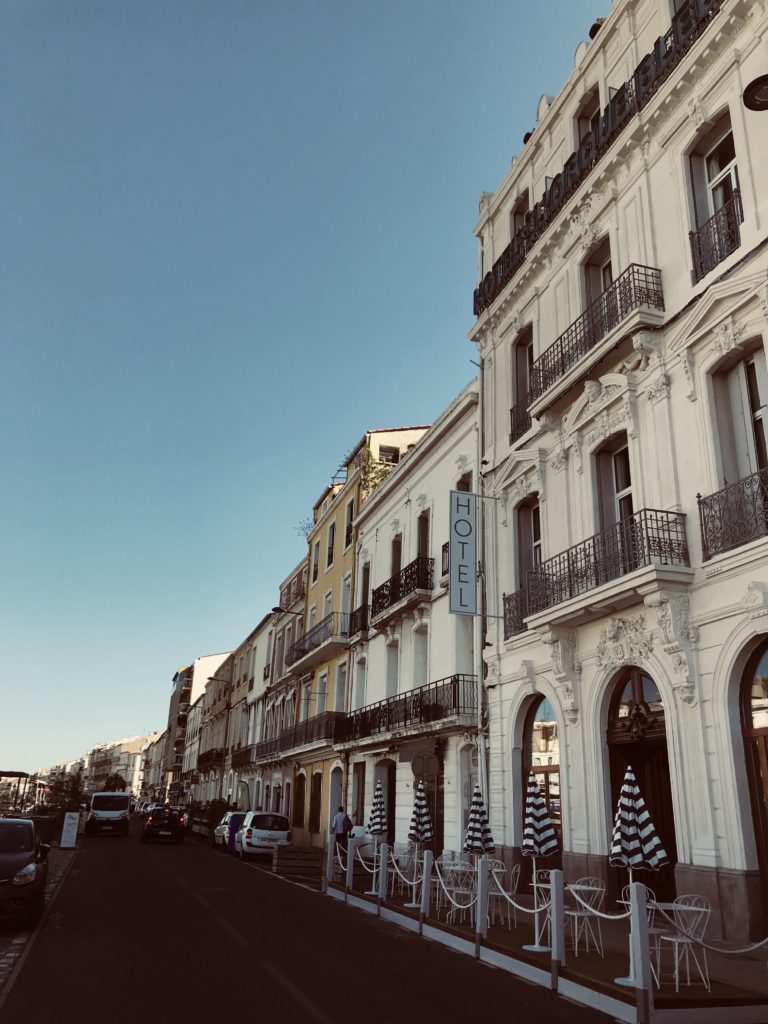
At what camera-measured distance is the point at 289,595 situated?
42250 millimetres

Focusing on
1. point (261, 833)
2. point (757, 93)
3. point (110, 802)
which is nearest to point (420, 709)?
point (261, 833)

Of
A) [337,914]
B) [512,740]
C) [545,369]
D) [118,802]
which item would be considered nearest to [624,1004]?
[337,914]

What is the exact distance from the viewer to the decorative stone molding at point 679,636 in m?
11.1

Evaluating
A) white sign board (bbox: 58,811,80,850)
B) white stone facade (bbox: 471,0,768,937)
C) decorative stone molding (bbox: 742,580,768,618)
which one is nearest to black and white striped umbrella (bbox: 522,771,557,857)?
white stone facade (bbox: 471,0,768,937)

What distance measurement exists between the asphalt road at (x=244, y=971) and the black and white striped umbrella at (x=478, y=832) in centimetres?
219

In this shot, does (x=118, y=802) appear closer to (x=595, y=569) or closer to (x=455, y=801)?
(x=455, y=801)

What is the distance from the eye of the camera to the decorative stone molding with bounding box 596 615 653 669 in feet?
39.8

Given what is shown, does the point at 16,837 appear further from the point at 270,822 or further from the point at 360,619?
the point at 360,619

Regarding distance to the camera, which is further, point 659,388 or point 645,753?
point 645,753

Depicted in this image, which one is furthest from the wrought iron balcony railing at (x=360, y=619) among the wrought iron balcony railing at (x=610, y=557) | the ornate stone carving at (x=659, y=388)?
the ornate stone carving at (x=659, y=388)

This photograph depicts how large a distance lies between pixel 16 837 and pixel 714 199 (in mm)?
14236

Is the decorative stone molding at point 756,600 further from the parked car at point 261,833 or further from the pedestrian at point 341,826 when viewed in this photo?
the parked car at point 261,833

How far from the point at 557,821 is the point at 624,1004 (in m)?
7.57

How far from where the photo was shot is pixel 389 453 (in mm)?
31734
